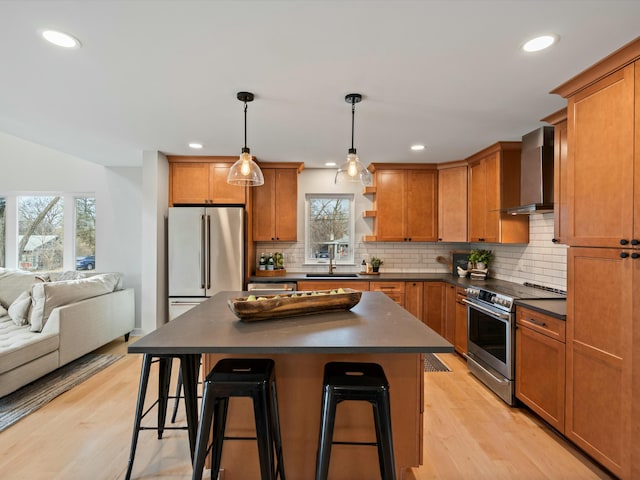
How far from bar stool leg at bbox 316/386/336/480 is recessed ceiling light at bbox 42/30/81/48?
2.20 meters

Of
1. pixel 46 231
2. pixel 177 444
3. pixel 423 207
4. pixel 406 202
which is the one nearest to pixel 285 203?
pixel 406 202

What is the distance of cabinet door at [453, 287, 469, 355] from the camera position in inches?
151

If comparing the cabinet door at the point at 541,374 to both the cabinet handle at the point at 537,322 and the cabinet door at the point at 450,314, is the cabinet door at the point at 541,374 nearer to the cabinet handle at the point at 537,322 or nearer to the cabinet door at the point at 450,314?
the cabinet handle at the point at 537,322

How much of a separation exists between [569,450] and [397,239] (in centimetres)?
294

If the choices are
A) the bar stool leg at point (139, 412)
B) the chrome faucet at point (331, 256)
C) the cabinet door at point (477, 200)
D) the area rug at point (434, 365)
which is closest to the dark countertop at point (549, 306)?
the area rug at point (434, 365)

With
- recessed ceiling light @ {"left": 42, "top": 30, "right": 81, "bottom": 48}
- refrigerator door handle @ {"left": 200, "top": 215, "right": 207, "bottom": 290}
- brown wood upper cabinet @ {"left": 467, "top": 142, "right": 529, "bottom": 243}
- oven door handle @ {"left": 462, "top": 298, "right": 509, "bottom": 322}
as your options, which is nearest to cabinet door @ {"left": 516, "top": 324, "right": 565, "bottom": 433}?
oven door handle @ {"left": 462, "top": 298, "right": 509, "bottom": 322}

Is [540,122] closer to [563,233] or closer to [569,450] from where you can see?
[563,233]

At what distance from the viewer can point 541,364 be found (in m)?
2.55

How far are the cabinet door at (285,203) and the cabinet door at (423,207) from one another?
5.13 feet

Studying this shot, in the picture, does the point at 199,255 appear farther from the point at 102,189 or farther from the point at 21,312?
the point at 102,189

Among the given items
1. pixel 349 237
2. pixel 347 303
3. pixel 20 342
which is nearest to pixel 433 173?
pixel 349 237

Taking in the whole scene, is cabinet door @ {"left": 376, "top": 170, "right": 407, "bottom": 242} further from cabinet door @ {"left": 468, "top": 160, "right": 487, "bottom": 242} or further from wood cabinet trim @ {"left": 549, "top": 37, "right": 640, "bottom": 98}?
wood cabinet trim @ {"left": 549, "top": 37, "right": 640, "bottom": 98}

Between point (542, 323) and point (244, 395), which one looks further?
point (542, 323)

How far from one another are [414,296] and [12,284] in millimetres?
4952
